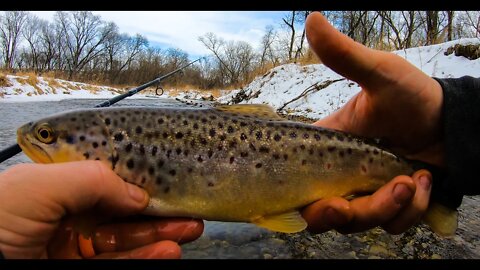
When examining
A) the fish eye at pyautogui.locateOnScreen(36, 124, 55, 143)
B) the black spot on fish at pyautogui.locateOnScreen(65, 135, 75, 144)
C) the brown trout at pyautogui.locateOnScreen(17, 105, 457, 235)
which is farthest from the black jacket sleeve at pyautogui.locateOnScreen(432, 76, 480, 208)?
the fish eye at pyautogui.locateOnScreen(36, 124, 55, 143)

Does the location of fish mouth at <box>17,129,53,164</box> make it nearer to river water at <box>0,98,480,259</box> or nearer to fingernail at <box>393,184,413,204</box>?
river water at <box>0,98,480,259</box>

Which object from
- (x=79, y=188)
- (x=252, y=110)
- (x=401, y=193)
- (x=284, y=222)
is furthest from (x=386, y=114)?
(x=79, y=188)

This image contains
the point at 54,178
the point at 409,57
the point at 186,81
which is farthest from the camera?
the point at 186,81

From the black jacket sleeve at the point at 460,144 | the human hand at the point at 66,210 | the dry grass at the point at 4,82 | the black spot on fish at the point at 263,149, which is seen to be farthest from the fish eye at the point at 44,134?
the dry grass at the point at 4,82

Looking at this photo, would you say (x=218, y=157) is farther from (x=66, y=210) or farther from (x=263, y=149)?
(x=66, y=210)

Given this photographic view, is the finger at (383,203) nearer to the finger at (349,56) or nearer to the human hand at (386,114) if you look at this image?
the human hand at (386,114)
